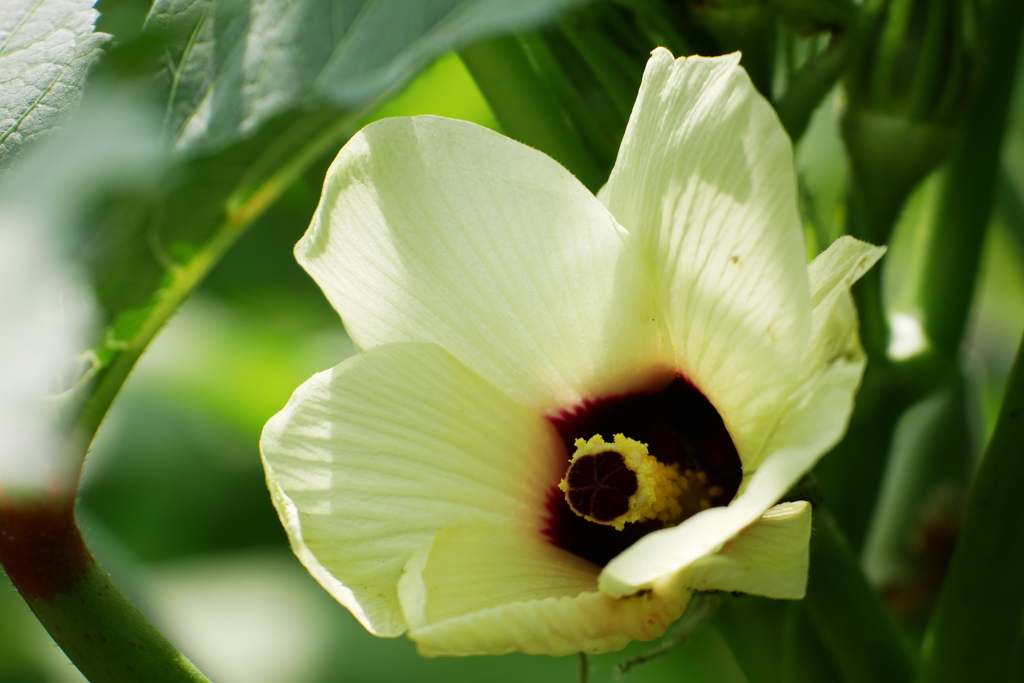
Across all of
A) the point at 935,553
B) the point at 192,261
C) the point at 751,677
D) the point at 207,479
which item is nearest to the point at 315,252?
the point at 192,261

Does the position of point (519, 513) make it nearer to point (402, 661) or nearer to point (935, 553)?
point (935, 553)

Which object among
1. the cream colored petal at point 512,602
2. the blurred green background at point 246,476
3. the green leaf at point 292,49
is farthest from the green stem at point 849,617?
the blurred green background at point 246,476

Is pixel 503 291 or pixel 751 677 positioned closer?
pixel 503 291

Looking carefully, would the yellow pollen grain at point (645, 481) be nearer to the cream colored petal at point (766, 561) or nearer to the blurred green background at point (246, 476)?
the cream colored petal at point (766, 561)

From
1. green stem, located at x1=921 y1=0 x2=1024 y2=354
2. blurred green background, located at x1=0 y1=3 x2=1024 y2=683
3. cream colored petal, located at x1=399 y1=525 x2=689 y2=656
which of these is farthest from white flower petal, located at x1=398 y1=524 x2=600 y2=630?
blurred green background, located at x1=0 y1=3 x2=1024 y2=683

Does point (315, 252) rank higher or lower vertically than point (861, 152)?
higher

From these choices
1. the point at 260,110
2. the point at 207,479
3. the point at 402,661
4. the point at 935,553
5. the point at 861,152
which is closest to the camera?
the point at 260,110

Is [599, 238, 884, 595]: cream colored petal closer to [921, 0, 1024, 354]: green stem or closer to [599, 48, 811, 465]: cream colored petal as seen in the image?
[599, 48, 811, 465]: cream colored petal
